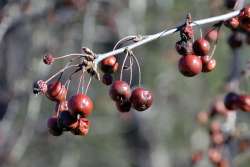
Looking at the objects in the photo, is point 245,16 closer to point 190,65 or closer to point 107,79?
point 190,65

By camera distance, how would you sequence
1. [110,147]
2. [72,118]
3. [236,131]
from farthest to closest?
[110,147] → [236,131] → [72,118]

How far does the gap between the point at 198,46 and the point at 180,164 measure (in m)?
8.42

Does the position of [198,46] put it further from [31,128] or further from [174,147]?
[174,147]

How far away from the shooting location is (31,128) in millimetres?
6707

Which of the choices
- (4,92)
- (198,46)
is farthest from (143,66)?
(198,46)

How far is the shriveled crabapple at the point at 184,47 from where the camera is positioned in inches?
111

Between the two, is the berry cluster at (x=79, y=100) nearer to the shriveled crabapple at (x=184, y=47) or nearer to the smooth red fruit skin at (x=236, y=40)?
the shriveled crabapple at (x=184, y=47)

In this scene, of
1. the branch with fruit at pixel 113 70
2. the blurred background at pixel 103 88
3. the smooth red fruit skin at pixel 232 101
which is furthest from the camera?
the blurred background at pixel 103 88

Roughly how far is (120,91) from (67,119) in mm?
253

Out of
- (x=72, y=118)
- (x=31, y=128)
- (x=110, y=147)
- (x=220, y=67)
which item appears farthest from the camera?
(x=110, y=147)

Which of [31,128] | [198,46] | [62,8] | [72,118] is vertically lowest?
[72,118]

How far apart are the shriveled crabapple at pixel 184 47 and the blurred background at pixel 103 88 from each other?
7.81ft

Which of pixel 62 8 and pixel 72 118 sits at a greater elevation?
pixel 62 8

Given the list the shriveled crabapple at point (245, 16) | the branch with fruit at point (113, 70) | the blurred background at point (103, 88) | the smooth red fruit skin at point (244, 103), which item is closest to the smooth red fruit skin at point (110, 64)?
the branch with fruit at point (113, 70)
